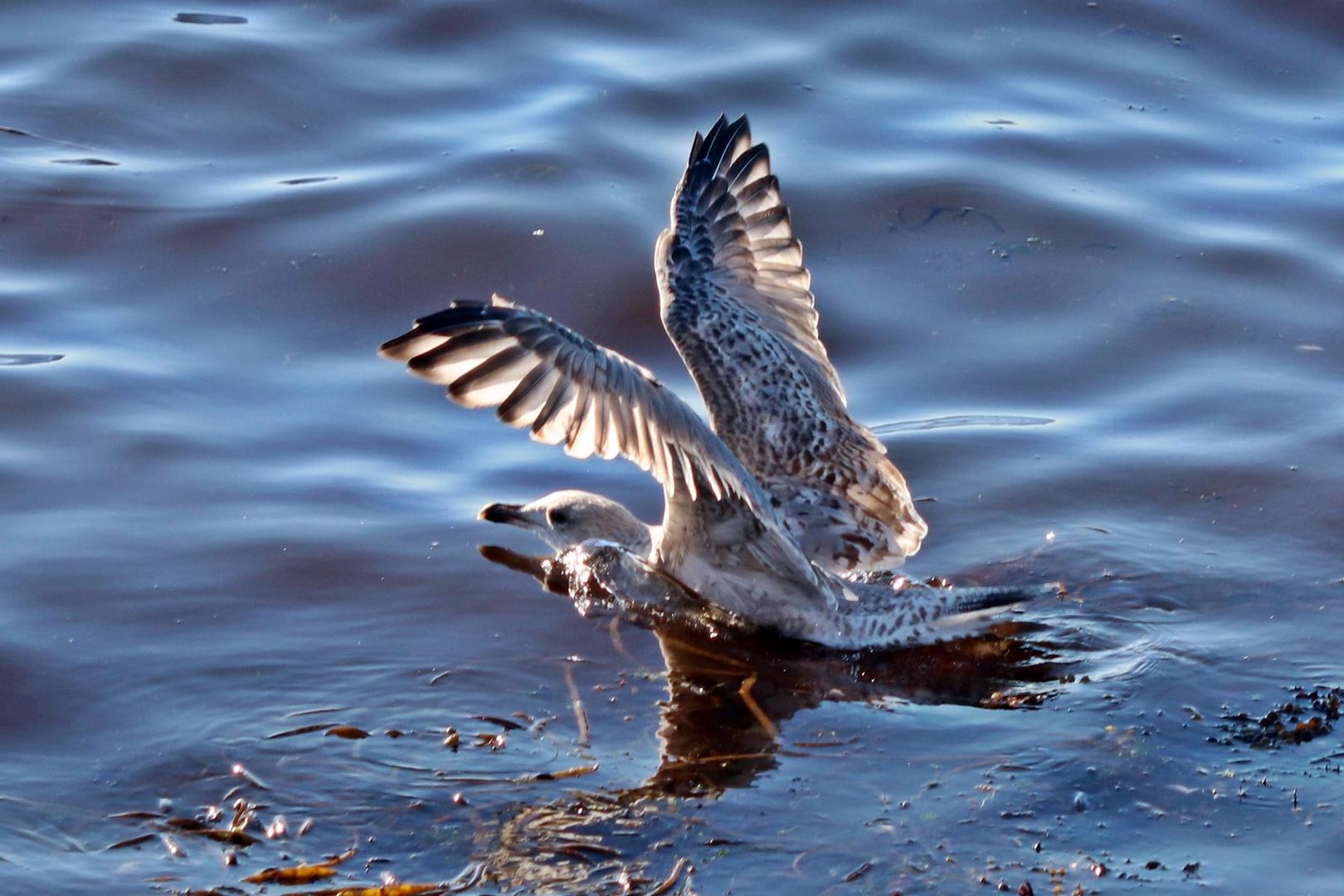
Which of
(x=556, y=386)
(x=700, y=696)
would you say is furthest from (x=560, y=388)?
(x=700, y=696)

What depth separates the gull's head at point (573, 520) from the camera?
232 inches

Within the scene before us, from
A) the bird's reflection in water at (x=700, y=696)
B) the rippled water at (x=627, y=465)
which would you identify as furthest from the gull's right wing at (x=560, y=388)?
the rippled water at (x=627, y=465)

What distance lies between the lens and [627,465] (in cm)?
676

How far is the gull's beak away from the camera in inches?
234

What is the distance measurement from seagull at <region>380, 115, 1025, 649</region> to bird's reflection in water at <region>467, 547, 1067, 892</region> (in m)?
0.10

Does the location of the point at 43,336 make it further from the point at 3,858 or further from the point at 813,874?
the point at 813,874

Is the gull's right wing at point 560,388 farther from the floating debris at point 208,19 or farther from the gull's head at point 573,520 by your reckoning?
the floating debris at point 208,19

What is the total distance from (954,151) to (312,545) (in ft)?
14.3

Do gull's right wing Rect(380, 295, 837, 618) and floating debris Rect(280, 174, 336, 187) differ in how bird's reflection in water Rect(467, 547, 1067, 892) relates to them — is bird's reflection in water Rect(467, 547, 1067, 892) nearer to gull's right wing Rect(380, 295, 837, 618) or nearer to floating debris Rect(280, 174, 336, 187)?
gull's right wing Rect(380, 295, 837, 618)

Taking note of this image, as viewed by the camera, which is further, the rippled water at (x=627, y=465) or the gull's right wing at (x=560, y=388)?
the gull's right wing at (x=560, y=388)

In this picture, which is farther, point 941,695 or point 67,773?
point 941,695

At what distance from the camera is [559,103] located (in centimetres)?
928

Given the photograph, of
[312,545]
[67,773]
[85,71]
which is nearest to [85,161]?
[85,71]

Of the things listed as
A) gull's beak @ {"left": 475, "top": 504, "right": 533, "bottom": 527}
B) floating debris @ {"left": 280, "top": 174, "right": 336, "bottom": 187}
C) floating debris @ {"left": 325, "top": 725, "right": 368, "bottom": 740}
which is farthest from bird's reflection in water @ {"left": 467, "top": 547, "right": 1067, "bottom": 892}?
floating debris @ {"left": 280, "top": 174, "right": 336, "bottom": 187}
